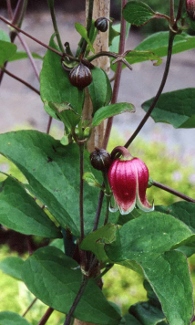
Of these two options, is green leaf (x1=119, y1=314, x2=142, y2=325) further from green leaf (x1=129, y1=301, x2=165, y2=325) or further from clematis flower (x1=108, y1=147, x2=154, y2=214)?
clematis flower (x1=108, y1=147, x2=154, y2=214)

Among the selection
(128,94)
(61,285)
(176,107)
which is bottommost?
(128,94)

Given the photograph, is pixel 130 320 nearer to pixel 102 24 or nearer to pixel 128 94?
pixel 102 24

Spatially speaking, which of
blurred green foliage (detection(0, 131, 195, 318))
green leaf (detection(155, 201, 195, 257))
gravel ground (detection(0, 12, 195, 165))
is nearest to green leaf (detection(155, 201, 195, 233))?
green leaf (detection(155, 201, 195, 257))

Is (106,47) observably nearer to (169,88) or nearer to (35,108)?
(35,108)

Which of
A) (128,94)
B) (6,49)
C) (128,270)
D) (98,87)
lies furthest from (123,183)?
(128,94)

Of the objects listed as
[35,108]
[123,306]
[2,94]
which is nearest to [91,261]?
[123,306]

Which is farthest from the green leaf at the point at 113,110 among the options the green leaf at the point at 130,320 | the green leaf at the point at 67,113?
the green leaf at the point at 130,320
